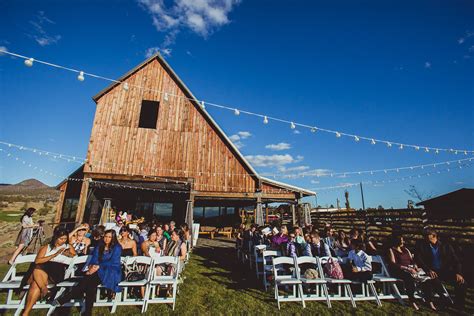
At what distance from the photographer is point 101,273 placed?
165 inches

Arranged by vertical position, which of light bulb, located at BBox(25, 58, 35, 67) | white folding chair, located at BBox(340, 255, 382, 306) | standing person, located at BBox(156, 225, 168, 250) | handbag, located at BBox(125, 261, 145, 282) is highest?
light bulb, located at BBox(25, 58, 35, 67)

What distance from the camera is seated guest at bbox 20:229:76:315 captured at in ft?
12.6

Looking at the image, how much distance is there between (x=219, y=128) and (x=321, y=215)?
9411 mm

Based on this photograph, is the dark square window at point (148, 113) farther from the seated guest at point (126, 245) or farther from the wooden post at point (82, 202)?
the seated guest at point (126, 245)

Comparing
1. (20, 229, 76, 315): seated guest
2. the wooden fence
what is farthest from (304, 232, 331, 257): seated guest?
(20, 229, 76, 315): seated guest

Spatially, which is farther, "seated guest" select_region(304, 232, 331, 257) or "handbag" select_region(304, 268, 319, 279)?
"seated guest" select_region(304, 232, 331, 257)

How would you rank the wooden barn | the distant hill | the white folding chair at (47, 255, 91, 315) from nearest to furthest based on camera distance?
the white folding chair at (47, 255, 91, 315)
the wooden barn
the distant hill

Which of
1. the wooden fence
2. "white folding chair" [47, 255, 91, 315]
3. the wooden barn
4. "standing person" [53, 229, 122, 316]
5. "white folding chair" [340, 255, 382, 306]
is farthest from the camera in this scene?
the wooden barn

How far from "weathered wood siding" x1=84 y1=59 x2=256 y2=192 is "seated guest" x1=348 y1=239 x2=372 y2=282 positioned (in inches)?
293

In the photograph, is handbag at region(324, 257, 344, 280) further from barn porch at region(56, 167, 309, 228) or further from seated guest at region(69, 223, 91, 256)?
barn porch at region(56, 167, 309, 228)

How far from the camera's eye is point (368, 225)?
1131 centimetres

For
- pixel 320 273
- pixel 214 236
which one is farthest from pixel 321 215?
pixel 320 273

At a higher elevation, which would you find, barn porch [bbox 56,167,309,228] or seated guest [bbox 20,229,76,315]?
barn porch [bbox 56,167,309,228]

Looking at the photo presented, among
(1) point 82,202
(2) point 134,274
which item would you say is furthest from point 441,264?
(1) point 82,202
